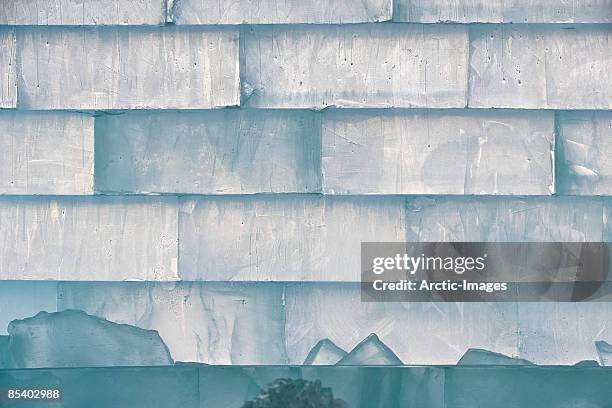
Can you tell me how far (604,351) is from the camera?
266cm

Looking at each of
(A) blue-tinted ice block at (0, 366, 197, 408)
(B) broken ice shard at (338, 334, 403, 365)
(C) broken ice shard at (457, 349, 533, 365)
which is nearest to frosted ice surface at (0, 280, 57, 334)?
(A) blue-tinted ice block at (0, 366, 197, 408)

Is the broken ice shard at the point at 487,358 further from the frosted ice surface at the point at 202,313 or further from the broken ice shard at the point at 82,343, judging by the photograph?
the broken ice shard at the point at 82,343

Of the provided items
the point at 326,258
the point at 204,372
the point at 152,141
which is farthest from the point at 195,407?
the point at 152,141

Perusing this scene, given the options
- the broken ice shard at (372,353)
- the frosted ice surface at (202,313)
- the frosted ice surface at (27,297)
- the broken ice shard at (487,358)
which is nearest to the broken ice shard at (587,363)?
the broken ice shard at (487,358)

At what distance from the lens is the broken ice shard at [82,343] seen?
269 cm

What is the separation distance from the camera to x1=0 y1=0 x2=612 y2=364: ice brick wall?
2572 mm

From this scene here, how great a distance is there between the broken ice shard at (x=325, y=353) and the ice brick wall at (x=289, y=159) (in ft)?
0.11

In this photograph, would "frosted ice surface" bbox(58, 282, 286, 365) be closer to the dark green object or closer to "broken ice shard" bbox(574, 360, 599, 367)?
the dark green object

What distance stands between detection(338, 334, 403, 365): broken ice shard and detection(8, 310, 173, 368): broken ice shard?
665 millimetres

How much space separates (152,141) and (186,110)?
16 centimetres

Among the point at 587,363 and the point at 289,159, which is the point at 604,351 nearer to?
the point at 587,363

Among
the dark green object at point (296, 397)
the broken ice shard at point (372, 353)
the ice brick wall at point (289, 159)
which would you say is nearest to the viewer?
the dark green object at point (296, 397)

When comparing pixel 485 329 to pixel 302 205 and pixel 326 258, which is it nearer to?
pixel 326 258

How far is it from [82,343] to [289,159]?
1.00 m
